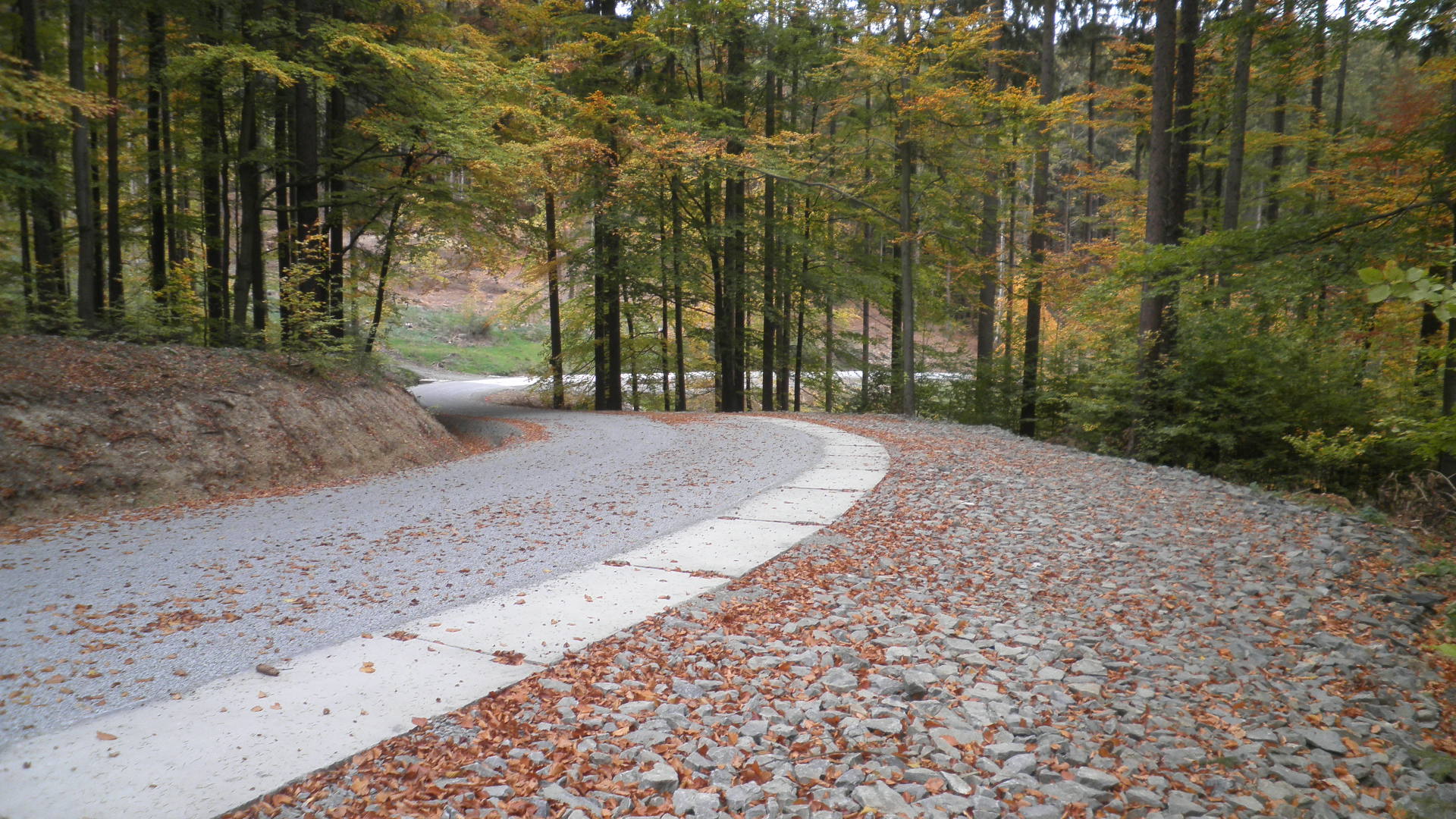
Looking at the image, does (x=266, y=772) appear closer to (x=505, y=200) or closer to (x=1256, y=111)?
(x=505, y=200)

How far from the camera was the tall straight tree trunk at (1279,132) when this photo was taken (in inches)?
295

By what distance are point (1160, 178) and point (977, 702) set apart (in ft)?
31.8

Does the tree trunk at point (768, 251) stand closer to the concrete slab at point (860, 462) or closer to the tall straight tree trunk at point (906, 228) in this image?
the tall straight tree trunk at point (906, 228)

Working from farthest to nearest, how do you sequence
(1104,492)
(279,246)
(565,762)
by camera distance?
(279,246) < (1104,492) < (565,762)

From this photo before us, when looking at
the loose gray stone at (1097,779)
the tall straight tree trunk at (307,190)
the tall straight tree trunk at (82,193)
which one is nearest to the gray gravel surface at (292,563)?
the loose gray stone at (1097,779)

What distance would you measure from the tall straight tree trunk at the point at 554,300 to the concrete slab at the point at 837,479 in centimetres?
970

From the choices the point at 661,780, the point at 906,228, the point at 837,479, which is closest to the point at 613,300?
the point at 906,228

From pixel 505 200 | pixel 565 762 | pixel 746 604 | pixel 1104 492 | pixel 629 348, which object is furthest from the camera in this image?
pixel 629 348

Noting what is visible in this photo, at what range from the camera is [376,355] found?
38.1 feet

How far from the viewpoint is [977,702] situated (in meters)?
2.84

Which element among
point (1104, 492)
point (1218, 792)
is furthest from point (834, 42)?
point (1218, 792)

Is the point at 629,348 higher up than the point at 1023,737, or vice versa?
the point at 629,348

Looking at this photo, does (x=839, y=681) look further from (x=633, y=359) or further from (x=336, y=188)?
(x=633, y=359)

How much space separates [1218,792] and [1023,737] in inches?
23.5
